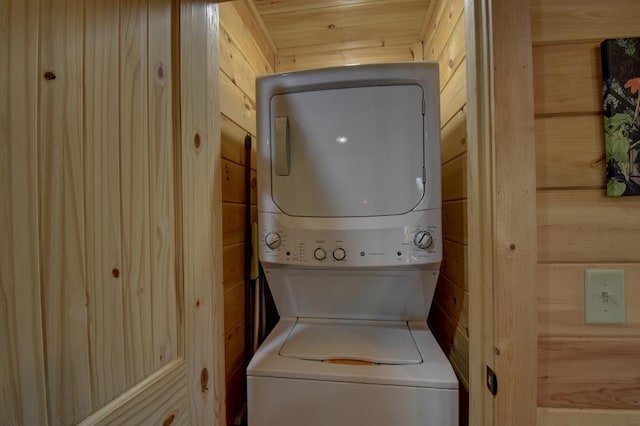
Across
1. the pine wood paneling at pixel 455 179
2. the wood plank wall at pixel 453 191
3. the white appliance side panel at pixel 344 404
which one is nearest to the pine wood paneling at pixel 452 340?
the wood plank wall at pixel 453 191

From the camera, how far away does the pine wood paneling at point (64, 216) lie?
37 cm

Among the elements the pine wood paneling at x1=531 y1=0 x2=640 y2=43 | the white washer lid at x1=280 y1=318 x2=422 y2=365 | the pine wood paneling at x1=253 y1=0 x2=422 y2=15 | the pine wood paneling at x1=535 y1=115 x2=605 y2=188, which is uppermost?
the pine wood paneling at x1=253 y1=0 x2=422 y2=15

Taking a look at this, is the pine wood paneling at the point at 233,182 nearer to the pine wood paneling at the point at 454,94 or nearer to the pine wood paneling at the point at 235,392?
the pine wood paneling at the point at 235,392

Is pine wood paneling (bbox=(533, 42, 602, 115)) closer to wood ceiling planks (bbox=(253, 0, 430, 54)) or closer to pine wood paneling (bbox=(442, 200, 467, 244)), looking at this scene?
pine wood paneling (bbox=(442, 200, 467, 244))

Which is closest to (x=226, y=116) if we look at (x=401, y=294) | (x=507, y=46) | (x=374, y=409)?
(x=507, y=46)

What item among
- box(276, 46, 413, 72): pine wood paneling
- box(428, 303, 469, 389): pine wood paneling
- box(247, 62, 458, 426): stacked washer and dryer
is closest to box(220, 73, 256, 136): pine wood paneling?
box(247, 62, 458, 426): stacked washer and dryer

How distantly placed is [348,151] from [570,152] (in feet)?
2.16

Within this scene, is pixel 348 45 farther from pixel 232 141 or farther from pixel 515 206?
pixel 515 206

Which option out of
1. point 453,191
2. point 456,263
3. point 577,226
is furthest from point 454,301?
point 577,226

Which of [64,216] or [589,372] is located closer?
[64,216]

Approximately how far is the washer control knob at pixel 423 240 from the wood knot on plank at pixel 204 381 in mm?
801

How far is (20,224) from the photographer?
1.12 feet

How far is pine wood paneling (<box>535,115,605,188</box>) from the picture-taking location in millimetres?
659

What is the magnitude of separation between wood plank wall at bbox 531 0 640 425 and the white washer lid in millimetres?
434
